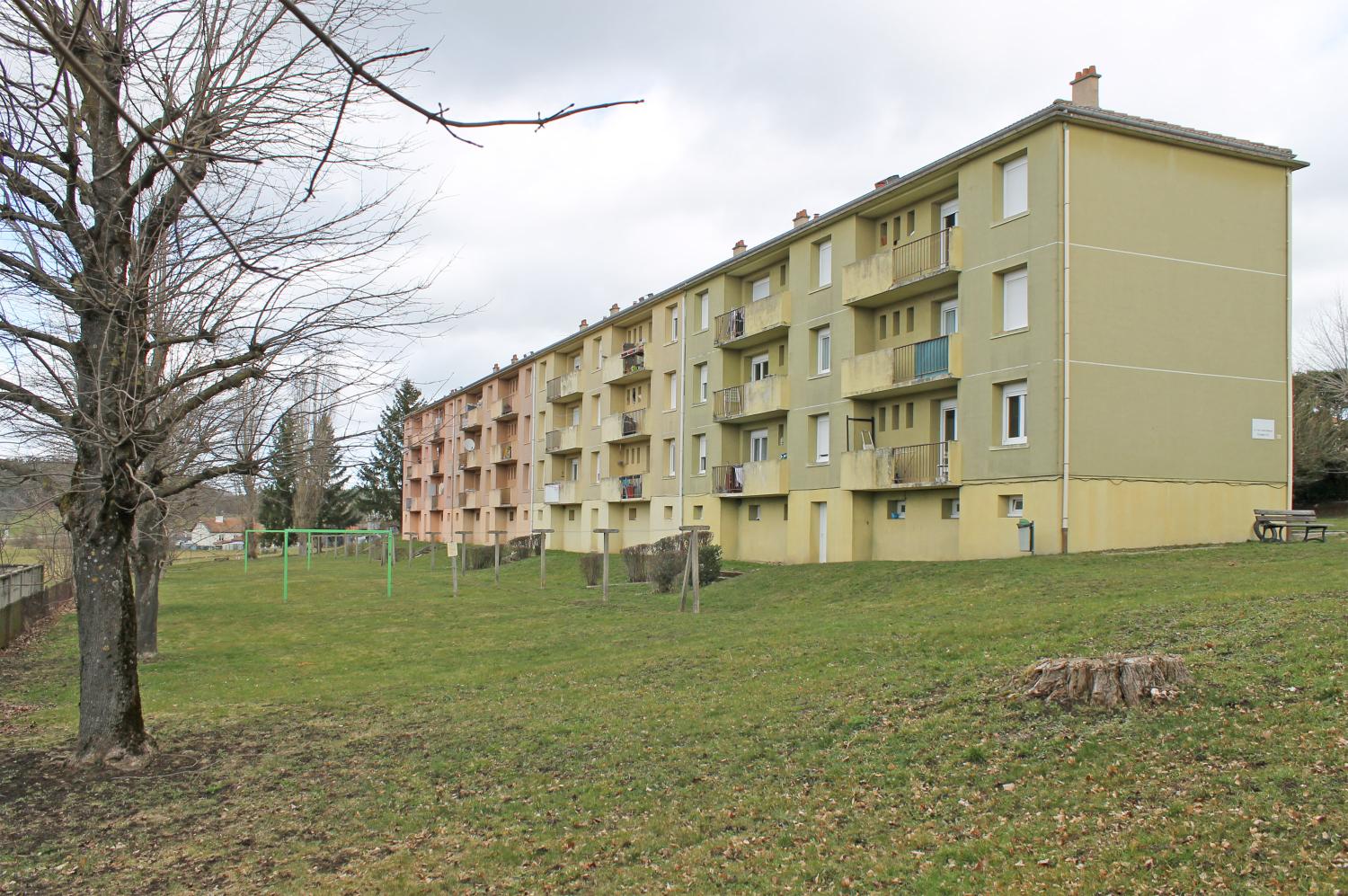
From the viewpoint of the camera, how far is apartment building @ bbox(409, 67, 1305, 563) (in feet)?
77.2

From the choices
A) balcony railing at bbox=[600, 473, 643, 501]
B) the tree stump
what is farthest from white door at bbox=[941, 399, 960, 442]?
the tree stump

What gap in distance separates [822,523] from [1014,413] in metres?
9.27

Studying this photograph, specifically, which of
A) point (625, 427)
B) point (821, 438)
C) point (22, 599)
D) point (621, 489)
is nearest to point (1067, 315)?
point (821, 438)

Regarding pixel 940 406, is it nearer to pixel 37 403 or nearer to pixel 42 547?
pixel 37 403

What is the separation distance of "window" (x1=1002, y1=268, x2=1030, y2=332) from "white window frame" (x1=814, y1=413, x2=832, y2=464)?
8298 mm

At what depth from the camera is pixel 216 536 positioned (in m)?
67.2

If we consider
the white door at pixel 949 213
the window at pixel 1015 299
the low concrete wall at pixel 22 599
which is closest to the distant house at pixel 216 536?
the low concrete wall at pixel 22 599

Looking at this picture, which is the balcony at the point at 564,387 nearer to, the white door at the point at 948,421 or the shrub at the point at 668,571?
the shrub at the point at 668,571

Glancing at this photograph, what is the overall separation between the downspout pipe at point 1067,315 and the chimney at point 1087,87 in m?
3.46

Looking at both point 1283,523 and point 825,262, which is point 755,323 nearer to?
point 825,262

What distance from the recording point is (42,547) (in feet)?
101

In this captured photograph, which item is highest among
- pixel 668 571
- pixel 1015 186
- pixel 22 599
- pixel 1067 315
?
pixel 1015 186

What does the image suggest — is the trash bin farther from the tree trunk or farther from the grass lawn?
the tree trunk

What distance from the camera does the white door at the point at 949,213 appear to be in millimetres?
28266
